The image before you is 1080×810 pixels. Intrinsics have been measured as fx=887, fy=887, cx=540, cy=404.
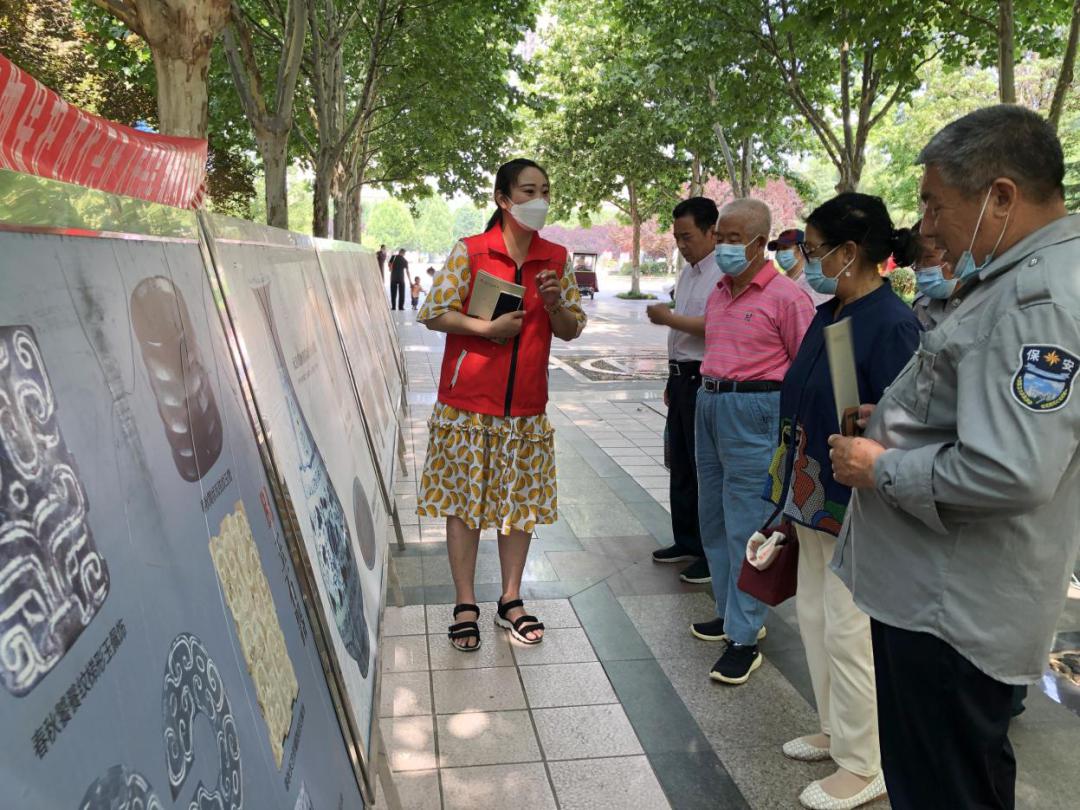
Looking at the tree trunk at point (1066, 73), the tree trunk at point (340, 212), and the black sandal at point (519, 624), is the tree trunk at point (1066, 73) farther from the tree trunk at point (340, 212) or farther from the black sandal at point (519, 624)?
the tree trunk at point (340, 212)

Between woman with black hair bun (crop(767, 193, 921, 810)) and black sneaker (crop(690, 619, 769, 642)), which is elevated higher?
woman with black hair bun (crop(767, 193, 921, 810))

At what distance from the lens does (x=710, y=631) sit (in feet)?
12.6

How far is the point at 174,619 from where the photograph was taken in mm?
1109

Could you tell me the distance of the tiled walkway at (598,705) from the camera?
2777 millimetres

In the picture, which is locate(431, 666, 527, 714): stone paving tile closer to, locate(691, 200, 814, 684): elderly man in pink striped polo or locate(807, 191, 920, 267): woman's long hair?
locate(691, 200, 814, 684): elderly man in pink striped polo

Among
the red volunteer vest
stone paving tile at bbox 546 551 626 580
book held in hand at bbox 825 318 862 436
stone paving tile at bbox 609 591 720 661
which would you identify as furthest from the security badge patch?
stone paving tile at bbox 546 551 626 580

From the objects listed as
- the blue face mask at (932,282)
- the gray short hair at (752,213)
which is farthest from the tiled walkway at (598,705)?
the gray short hair at (752,213)

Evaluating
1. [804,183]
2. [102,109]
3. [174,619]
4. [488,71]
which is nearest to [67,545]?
[174,619]

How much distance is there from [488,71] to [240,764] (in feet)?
59.4

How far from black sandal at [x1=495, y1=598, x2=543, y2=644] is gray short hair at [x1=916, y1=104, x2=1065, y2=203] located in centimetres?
263

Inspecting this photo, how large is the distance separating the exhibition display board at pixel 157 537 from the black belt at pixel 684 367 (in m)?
2.48

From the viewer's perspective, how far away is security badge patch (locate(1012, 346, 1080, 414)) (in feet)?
4.89

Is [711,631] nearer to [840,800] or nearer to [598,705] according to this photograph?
[598,705]

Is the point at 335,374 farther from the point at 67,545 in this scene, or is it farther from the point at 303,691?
the point at 67,545
